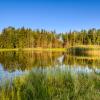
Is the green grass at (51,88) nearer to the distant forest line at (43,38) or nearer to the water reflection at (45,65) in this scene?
the water reflection at (45,65)

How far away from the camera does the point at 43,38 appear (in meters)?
95.9

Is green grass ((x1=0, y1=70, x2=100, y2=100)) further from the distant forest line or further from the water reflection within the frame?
the distant forest line

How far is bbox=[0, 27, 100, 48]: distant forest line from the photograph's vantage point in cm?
8406

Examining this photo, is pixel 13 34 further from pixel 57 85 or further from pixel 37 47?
pixel 57 85

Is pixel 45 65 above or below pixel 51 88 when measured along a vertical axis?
below

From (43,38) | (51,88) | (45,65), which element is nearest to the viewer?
(51,88)

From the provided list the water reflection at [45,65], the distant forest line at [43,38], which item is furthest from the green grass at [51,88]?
the distant forest line at [43,38]

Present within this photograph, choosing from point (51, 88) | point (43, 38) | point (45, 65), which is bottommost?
point (45, 65)

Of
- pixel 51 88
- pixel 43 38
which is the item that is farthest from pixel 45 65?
pixel 43 38

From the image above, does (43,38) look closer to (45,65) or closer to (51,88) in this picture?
(45,65)

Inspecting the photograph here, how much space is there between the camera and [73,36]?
98125 millimetres

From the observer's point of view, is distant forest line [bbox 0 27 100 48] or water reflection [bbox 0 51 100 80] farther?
distant forest line [bbox 0 27 100 48]

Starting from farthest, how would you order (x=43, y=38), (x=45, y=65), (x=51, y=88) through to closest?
(x=43, y=38) → (x=45, y=65) → (x=51, y=88)

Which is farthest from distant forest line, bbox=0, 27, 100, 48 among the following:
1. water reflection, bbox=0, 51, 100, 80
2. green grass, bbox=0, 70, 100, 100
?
green grass, bbox=0, 70, 100, 100
